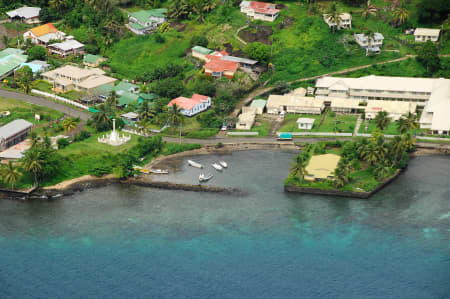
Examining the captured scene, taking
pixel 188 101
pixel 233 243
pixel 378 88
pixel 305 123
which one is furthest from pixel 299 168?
pixel 378 88

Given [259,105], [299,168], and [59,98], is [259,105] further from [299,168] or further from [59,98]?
[59,98]

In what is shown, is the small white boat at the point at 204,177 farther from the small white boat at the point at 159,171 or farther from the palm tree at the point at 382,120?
the palm tree at the point at 382,120

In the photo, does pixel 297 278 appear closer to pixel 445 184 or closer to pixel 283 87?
pixel 445 184

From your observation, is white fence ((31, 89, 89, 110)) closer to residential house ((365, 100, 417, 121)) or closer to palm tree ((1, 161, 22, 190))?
palm tree ((1, 161, 22, 190))

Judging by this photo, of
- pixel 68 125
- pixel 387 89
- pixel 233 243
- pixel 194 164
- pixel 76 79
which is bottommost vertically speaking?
pixel 233 243

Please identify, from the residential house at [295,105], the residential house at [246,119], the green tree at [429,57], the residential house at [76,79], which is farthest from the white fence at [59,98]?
the green tree at [429,57]

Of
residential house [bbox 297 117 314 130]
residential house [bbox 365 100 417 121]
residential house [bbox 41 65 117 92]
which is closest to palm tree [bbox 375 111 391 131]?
residential house [bbox 365 100 417 121]
